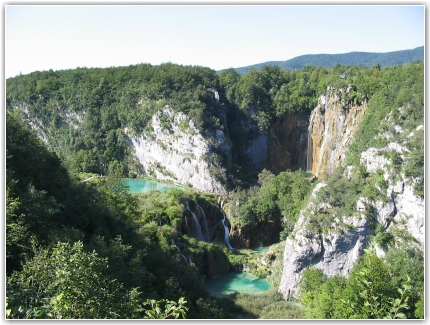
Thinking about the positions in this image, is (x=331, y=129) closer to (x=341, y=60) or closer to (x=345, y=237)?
(x=345, y=237)

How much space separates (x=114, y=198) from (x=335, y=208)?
12561 millimetres

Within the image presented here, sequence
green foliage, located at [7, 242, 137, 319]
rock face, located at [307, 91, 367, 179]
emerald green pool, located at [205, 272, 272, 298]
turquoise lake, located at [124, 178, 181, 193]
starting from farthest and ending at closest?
turquoise lake, located at [124, 178, 181, 193]
rock face, located at [307, 91, 367, 179]
emerald green pool, located at [205, 272, 272, 298]
green foliage, located at [7, 242, 137, 319]

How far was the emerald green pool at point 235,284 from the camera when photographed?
82.3 ft

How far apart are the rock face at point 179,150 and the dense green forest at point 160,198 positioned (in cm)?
107

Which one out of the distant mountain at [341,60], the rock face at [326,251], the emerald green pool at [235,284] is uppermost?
the distant mountain at [341,60]

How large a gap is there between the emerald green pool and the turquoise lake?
52.7 ft

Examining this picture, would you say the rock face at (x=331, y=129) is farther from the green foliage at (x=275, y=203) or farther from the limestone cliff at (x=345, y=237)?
the limestone cliff at (x=345, y=237)

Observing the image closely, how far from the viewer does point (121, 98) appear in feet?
172

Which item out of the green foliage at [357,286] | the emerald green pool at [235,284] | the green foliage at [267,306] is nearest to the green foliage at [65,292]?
the green foliage at [357,286]

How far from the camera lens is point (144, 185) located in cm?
4497

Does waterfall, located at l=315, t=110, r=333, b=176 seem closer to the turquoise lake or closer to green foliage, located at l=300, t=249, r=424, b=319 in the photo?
the turquoise lake

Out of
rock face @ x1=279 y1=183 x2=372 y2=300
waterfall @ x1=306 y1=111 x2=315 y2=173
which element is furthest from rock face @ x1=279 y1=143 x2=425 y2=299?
waterfall @ x1=306 y1=111 x2=315 y2=173

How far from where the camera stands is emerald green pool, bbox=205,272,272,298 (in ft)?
82.3

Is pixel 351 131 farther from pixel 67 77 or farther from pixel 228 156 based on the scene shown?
pixel 67 77
